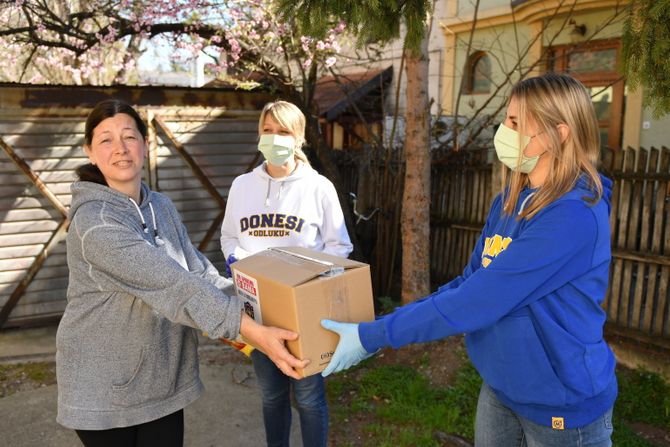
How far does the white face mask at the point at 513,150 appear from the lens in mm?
1904

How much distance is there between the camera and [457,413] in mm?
3777

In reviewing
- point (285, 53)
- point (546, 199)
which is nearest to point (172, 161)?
point (285, 53)

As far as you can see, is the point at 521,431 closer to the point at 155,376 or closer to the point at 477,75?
the point at 155,376

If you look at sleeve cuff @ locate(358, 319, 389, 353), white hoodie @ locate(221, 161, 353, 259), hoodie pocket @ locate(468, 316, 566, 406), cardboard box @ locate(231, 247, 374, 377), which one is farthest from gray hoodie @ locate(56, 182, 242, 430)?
white hoodie @ locate(221, 161, 353, 259)

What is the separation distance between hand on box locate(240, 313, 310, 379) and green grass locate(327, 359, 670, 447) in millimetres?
1825

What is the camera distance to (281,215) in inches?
119

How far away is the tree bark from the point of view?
462 centimetres

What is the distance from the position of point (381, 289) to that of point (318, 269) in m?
4.86

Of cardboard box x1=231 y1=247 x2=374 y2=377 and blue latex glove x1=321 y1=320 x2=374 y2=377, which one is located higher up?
cardboard box x1=231 y1=247 x2=374 y2=377

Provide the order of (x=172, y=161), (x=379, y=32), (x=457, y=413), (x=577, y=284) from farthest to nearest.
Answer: (x=172, y=161), (x=457, y=413), (x=379, y=32), (x=577, y=284)

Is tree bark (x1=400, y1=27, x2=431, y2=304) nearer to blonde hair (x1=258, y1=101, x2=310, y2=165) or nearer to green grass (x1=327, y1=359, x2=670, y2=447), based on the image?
green grass (x1=327, y1=359, x2=670, y2=447)

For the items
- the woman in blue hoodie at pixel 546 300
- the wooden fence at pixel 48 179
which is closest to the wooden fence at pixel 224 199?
the wooden fence at pixel 48 179

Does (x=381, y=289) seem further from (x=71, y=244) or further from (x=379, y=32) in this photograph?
(x=71, y=244)

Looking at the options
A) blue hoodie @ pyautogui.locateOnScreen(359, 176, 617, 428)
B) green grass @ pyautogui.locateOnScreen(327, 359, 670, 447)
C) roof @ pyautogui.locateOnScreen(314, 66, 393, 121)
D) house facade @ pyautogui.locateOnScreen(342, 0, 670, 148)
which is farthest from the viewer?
roof @ pyautogui.locateOnScreen(314, 66, 393, 121)
